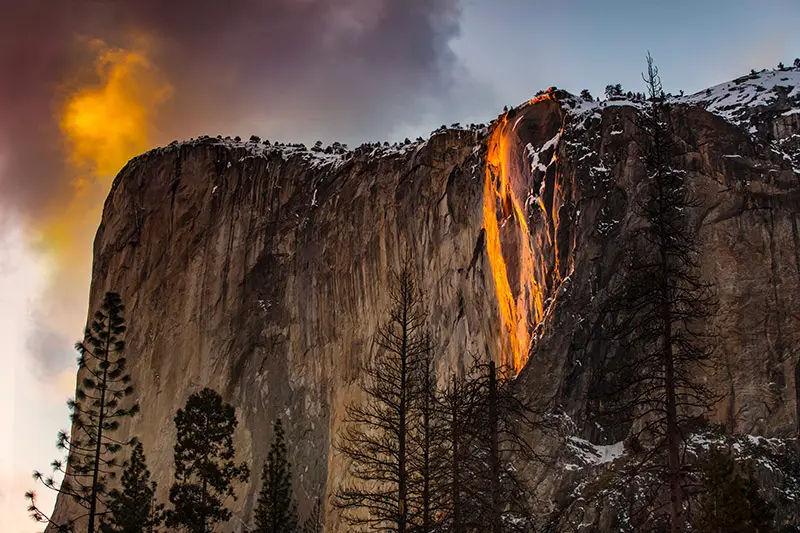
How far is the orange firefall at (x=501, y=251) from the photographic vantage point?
52.2 meters

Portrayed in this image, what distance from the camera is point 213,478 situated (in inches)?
1444

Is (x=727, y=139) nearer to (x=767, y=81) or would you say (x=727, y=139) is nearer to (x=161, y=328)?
(x=767, y=81)

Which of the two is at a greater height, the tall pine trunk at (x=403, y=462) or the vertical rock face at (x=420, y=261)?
the vertical rock face at (x=420, y=261)

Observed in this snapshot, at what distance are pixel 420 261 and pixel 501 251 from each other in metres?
10.1

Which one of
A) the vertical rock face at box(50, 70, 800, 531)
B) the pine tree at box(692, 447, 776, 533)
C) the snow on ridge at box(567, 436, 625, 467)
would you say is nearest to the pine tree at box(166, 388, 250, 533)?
the vertical rock face at box(50, 70, 800, 531)

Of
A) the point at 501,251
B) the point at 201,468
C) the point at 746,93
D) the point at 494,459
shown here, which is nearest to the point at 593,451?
the point at 501,251

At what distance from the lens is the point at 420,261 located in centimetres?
6588

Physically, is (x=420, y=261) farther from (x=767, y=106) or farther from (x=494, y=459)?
(x=494, y=459)

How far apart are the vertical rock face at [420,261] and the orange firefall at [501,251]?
19 cm

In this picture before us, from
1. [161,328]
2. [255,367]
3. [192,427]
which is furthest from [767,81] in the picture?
[161,328]

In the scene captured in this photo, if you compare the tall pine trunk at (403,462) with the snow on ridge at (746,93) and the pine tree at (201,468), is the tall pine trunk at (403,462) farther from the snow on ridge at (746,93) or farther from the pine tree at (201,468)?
the snow on ridge at (746,93)

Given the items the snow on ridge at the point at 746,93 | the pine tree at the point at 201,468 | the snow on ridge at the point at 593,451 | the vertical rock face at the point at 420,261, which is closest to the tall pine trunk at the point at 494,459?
the pine tree at the point at 201,468

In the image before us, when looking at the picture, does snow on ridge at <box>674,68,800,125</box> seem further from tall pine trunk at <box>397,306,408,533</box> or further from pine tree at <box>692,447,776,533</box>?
tall pine trunk at <box>397,306,408,533</box>

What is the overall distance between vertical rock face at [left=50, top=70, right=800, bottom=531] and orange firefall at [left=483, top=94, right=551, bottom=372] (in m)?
0.19
